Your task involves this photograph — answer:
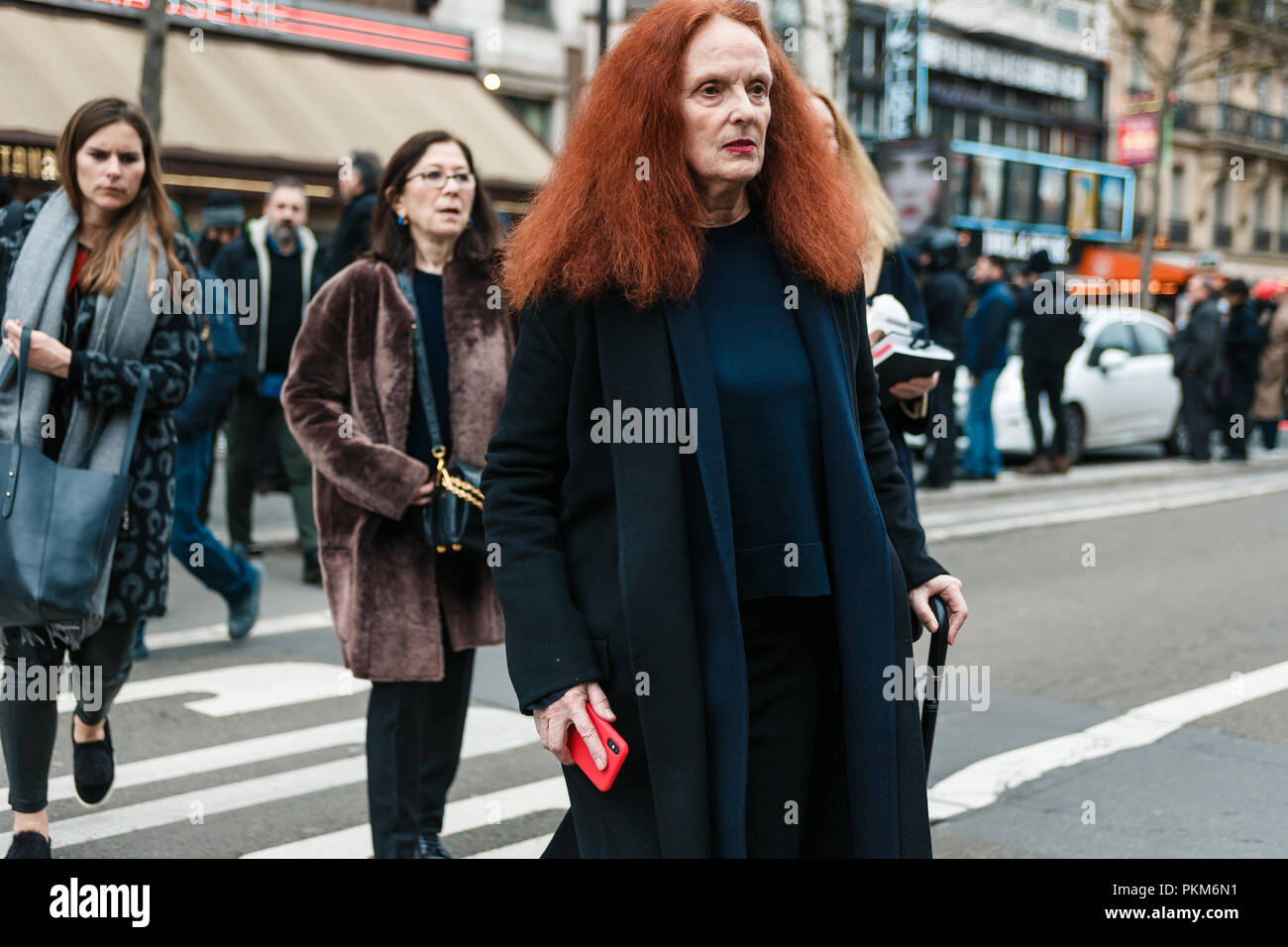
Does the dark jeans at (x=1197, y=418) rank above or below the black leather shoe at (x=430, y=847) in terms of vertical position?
above

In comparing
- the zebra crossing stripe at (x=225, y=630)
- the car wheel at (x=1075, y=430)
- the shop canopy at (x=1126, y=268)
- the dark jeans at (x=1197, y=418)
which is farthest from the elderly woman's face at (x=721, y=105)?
the shop canopy at (x=1126, y=268)

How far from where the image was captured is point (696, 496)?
2.46 meters

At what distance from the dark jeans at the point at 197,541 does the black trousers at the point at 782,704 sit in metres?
4.98

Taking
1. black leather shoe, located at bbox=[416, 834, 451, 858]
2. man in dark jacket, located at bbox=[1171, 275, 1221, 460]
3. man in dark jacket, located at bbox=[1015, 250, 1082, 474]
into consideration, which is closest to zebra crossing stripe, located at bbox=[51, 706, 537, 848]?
black leather shoe, located at bbox=[416, 834, 451, 858]

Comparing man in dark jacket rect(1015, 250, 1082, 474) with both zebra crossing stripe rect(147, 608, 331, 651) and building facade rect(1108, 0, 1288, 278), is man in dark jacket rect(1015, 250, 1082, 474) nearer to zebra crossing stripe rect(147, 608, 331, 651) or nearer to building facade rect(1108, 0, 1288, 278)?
zebra crossing stripe rect(147, 608, 331, 651)

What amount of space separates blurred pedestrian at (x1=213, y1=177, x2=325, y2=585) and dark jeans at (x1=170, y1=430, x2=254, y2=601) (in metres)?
1.20

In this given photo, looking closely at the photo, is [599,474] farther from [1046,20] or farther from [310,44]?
[1046,20]

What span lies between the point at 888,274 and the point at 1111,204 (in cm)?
3683

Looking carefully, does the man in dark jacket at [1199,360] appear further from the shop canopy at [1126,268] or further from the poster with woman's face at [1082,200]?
the poster with woman's face at [1082,200]

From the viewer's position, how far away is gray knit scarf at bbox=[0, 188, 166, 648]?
4.16m

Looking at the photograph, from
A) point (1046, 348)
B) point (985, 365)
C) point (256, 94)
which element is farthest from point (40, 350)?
point (256, 94)

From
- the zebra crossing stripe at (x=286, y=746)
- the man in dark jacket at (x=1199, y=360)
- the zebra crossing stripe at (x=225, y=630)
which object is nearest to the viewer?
the zebra crossing stripe at (x=286, y=746)

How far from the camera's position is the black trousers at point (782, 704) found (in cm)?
250

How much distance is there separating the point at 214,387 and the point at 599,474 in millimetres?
5400
